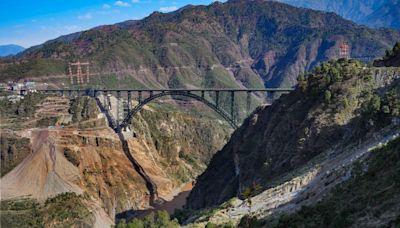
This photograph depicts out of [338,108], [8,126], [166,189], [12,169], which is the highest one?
[338,108]

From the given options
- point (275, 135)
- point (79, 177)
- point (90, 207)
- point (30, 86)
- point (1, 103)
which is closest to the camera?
point (275, 135)

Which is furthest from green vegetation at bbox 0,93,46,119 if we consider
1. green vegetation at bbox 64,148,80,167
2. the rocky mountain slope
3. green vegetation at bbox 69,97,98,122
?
green vegetation at bbox 64,148,80,167

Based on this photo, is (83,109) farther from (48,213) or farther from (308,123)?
(308,123)

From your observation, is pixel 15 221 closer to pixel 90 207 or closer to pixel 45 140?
pixel 90 207

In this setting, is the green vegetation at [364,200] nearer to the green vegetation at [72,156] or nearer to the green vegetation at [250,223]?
the green vegetation at [250,223]

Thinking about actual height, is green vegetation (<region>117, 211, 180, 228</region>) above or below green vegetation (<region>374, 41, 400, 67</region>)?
below

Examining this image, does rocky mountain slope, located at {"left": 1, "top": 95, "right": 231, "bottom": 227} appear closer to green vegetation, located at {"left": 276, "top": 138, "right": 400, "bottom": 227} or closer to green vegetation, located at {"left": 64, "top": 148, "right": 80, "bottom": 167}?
green vegetation, located at {"left": 64, "top": 148, "right": 80, "bottom": 167}

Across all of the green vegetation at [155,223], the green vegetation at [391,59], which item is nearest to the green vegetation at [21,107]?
the green vegetation at [155,223]

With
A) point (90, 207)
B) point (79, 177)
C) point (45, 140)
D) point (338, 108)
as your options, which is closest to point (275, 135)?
point (338, 108)
